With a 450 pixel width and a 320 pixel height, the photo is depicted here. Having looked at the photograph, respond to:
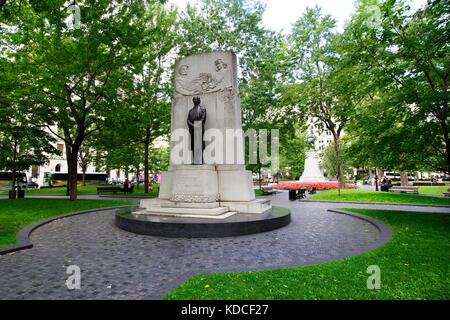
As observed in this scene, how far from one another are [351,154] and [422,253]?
Result: 684 cm

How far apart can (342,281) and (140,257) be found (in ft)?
13.1

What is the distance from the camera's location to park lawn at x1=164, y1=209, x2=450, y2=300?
323 cm

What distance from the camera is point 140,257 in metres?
5.23

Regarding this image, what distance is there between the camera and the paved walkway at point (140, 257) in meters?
3.73

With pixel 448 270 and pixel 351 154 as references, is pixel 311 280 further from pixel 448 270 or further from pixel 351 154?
pixel 351 154

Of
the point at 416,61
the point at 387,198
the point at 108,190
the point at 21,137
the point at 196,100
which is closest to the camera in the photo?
the point at 416,61

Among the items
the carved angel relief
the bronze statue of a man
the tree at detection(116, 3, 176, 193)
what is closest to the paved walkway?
the bronze statue of a man

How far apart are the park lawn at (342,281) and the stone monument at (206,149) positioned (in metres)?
4.66

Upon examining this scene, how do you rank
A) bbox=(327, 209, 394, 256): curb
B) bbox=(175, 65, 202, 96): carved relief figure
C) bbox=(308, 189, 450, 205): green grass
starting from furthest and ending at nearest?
1. bbox=(308, 189, 450, 205): green grass
2. bbox=(175, 65, 202, 96): carved relief figure
3. bbox=(327, 209, 394, 256): curb

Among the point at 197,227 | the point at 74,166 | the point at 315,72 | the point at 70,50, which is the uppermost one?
the point at 315,72

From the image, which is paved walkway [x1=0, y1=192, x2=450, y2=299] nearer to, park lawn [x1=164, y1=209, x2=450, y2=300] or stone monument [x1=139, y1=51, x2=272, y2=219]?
park lawn [x1=164, y1=209, x2=450, y2=300]

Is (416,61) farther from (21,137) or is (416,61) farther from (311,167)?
(311,167)

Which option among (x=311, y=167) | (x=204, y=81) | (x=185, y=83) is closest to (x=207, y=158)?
(x=204, y=81)

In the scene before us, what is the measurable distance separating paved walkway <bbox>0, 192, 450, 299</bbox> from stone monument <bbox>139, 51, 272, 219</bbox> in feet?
7.05
